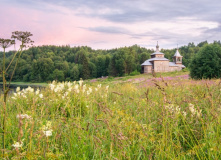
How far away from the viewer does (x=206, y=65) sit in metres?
21.0

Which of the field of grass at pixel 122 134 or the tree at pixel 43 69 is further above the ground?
the tree at pixel 43 69

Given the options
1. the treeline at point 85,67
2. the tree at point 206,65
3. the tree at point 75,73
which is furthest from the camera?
the tree at point 75,73

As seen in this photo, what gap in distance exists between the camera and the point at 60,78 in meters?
80.1

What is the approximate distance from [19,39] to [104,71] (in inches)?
3140

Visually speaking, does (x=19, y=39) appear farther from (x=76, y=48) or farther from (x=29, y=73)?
(x=76, y=48)

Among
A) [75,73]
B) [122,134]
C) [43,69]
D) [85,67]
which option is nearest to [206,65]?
[122,134]

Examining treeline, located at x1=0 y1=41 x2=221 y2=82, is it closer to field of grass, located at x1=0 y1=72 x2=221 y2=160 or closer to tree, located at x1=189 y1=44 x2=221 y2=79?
tree, located at x1=189 y1=44 x2=221 y2=79

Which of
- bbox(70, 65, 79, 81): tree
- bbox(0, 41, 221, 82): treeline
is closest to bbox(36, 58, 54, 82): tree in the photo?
bbox(0, 41, 221, 82): treeline

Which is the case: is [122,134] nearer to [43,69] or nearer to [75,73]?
[75,73]

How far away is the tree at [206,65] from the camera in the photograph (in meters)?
20.8

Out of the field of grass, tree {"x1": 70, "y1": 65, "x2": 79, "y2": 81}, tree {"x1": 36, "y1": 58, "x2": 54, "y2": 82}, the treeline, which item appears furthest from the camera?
tree {"x1": 36, "y1": 58, "x2": 54, "y2": 82}

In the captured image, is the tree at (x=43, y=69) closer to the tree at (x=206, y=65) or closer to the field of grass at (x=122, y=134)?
the tree at (x=206, y=65)

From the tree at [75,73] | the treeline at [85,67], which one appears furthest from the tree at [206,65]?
the tree at [75,73]

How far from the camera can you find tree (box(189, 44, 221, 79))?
819 inches
